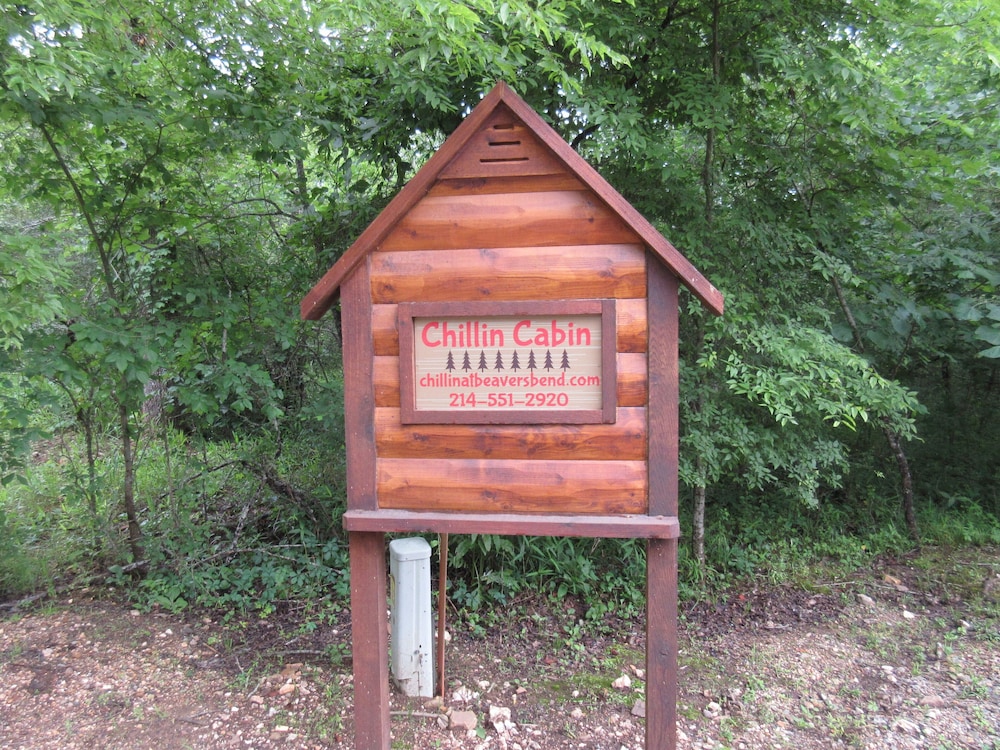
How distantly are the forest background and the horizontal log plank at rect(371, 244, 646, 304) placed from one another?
3.47 ft

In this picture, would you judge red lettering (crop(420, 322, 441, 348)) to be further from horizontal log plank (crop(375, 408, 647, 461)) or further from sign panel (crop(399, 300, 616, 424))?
horizontal log plank (crop(375, 408, 647, 461))

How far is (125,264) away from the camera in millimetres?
3756

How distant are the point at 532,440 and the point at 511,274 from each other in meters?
0.56

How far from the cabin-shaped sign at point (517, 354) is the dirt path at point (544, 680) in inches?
43.1

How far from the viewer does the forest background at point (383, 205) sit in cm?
319

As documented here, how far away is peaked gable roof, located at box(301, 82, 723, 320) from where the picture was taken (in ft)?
6.83

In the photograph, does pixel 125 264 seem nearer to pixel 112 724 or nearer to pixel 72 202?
pixel 72 202

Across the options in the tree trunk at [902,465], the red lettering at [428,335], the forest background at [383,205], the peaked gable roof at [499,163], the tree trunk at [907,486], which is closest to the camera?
the peaked gable roof at [499,163]

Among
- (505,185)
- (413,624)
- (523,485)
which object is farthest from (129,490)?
(505,185)

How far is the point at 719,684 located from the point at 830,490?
253 centimetres

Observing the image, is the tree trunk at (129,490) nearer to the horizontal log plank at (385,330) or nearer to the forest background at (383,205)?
the forest background at (383,205)

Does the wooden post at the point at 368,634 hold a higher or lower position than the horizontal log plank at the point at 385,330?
lower

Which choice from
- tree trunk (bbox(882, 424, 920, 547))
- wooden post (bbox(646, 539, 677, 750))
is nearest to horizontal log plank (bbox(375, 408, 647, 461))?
wooden post (bbox(646, 539, 677, 750))

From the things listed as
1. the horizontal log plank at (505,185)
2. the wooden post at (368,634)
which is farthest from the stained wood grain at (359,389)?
the horizontal log plank at (505,185)
